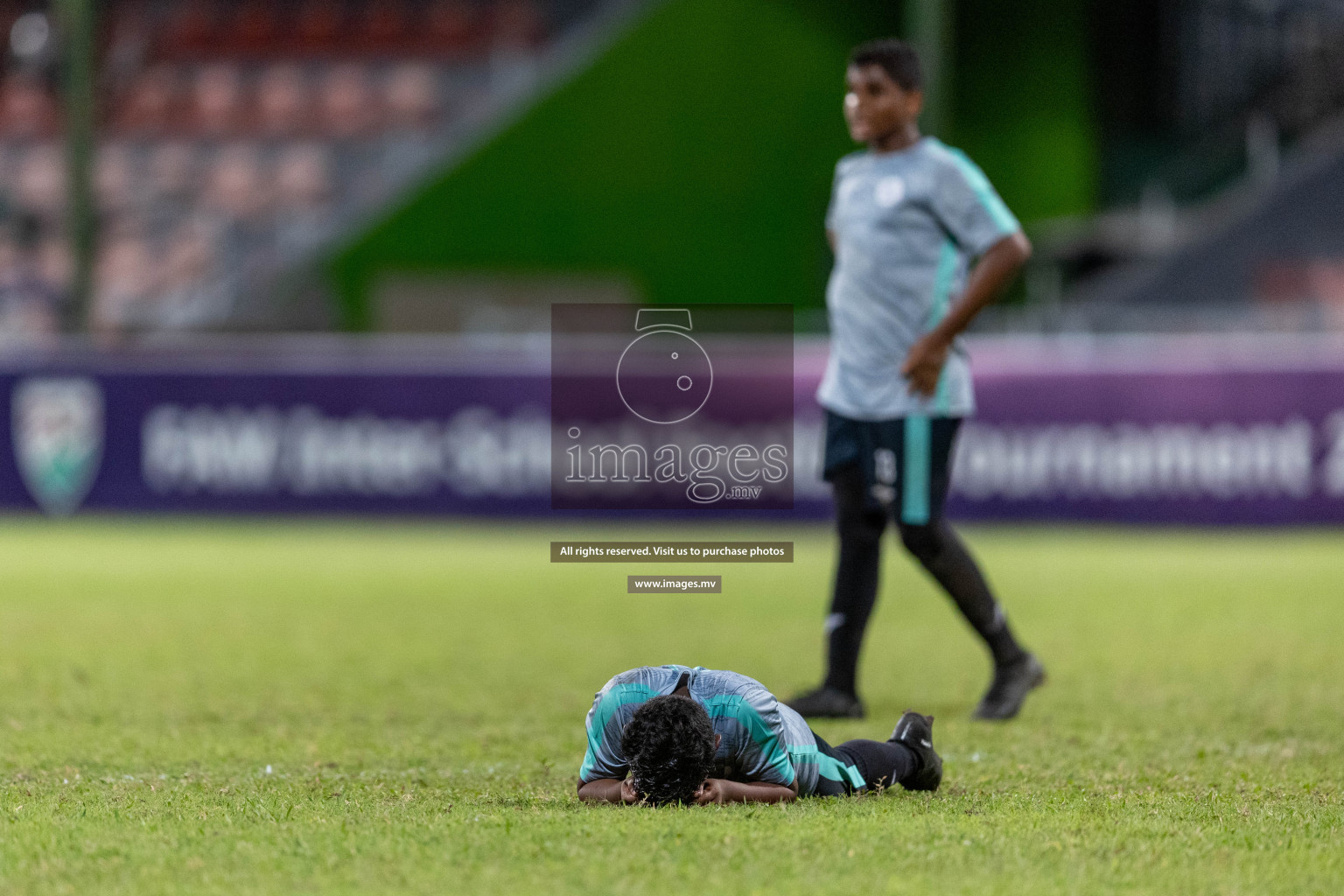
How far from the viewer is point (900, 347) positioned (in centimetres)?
559

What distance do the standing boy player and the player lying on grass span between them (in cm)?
155

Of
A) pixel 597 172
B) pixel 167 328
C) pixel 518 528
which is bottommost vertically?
pixel 518 528

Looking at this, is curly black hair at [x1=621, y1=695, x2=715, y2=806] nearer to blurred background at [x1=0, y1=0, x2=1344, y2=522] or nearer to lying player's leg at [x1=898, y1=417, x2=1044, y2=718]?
lying player's leg at [x1=898, y1=417, x2=1044, y2=718]

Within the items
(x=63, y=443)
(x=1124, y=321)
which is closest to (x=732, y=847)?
(x=63, y=443)

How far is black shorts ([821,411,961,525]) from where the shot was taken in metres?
5.55

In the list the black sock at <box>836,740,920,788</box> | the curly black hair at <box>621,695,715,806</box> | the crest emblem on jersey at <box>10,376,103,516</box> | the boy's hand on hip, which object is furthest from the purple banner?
the curly black hair at <box>621,695,715,806</box>

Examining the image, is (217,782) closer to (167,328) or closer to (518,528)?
(518,528)

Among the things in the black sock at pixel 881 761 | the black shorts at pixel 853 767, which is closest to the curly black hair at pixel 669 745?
the black shorts at pixel 853 767

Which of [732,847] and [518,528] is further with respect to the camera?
[518,528]

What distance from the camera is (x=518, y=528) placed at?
1326 cm

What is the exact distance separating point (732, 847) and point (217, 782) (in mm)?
1514

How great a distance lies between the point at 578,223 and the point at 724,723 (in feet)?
53.0

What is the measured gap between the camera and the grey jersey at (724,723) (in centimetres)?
390

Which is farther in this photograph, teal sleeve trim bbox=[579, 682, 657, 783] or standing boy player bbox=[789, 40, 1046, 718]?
standing boy player bbox=[789, 40, 1046, 718]
